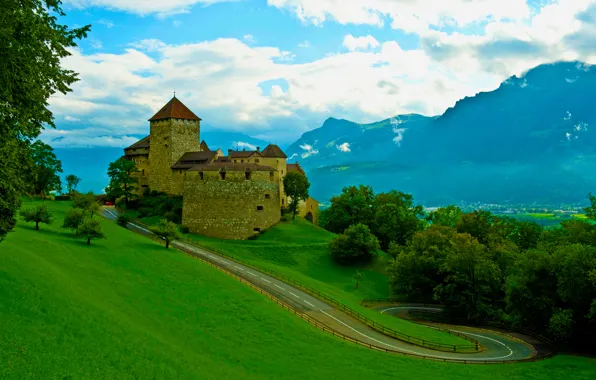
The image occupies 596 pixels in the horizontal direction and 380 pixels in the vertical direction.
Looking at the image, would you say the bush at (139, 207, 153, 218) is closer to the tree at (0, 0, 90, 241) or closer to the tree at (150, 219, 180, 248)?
the tree at (150, 219, 180, 248)

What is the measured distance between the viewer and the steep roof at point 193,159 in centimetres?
7938

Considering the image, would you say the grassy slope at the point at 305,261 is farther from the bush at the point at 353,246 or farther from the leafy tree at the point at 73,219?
the leafy tree at the point at 73,219

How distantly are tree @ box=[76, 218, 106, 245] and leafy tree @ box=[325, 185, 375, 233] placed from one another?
48.6 m

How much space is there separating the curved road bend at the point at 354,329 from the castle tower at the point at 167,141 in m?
31.2

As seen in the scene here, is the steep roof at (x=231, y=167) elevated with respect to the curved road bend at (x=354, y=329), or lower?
elevated

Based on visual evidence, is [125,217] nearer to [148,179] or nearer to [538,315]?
[148,179]

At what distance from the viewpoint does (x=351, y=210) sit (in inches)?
3393

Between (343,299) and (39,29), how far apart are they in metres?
38.9

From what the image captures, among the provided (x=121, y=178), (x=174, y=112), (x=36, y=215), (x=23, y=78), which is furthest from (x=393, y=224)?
(x=23, y=78)

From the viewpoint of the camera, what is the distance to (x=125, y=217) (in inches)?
2579

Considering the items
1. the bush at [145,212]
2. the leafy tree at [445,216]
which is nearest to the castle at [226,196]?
the bush at [145,212]

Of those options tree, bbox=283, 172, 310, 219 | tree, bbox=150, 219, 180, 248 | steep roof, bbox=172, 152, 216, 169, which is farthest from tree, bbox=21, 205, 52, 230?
tree, bbox=283, 172, 310, 219

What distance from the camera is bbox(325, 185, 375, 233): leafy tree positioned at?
279 ft

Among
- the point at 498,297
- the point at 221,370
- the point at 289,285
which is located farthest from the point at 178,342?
the point at 498,297
